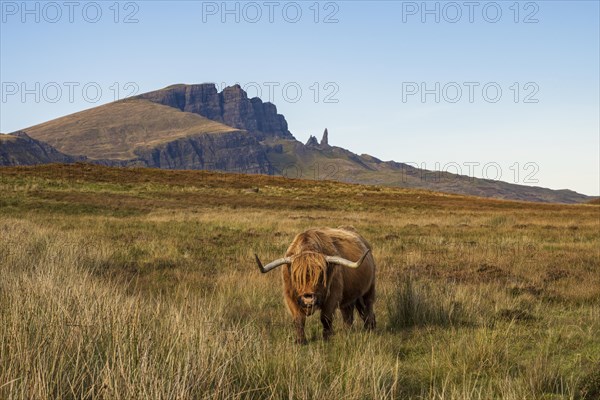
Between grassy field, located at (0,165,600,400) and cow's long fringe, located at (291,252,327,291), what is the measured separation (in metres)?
0.72

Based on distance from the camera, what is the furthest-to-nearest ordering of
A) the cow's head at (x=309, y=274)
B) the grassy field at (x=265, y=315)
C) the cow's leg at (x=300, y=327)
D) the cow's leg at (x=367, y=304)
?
the cow's leg at (x=367, y=304) < the cow's leg at (x=300, y=327) < the cow's head at (x=309, y=274) < the grassy field at (x=265, y=315)

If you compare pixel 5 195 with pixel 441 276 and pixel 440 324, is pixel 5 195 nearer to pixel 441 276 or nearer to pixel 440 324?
pixel 441 276

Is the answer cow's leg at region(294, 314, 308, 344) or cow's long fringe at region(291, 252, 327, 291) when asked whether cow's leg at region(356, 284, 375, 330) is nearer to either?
cow's leg at region(294, 314, 308, 344)

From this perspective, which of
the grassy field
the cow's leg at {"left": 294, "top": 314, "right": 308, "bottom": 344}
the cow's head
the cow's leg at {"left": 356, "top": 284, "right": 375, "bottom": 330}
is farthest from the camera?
the cow's leg at {"left": 356, "top": 284, "right": 375, "bottom": 330}

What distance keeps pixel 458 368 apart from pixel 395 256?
948 centimetres

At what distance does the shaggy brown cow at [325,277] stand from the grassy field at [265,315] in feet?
1.19

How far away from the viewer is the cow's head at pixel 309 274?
595cm

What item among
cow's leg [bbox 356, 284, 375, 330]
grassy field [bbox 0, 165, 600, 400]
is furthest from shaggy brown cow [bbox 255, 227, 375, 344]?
grassy field [bbox 0, 165, 600, 400]

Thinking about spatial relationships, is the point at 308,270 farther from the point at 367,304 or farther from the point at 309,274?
the point at 367,304

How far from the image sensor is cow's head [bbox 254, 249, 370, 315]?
19.5 ft

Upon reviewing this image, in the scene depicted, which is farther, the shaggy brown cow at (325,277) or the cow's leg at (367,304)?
the cow's leg at (367,304)

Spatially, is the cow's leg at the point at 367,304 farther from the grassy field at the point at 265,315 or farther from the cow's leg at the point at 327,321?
the cow's leg at the point at 327,321

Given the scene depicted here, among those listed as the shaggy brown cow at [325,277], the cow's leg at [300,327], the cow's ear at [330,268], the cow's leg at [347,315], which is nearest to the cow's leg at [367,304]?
the shaggy brown cow at [325,277]

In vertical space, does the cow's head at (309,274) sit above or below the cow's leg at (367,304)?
above
